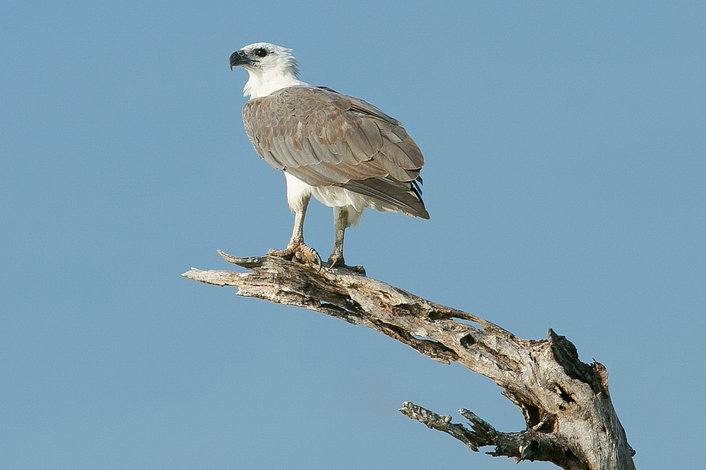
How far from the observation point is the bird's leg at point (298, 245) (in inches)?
415

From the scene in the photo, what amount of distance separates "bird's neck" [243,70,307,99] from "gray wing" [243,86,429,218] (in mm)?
450

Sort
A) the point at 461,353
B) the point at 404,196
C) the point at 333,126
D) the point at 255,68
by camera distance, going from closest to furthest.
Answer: the point at 461,353 → the point at 404,196 → the point at 333,126 → the point at 255,68

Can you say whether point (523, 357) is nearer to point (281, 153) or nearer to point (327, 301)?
point (327, 301)

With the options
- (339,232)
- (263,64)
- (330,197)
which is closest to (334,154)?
(330,197)

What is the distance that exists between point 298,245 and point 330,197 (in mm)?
638

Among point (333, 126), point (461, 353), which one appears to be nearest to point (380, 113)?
point (333, 126)

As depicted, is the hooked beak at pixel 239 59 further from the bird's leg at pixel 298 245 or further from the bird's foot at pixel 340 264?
the bird's foot at pixel 340 264

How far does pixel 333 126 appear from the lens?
10.7 m

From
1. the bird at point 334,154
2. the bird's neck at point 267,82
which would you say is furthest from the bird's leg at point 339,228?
the bird's neck at point 267,82

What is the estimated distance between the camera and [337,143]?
10.5 metres

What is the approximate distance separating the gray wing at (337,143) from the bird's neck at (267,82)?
17.7 inches

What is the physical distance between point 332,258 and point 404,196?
58.2 inches

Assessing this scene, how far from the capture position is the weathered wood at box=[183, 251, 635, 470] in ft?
27.8

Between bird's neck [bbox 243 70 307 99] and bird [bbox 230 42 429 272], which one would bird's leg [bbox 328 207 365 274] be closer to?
bird [bbox 230 42 429 272]
